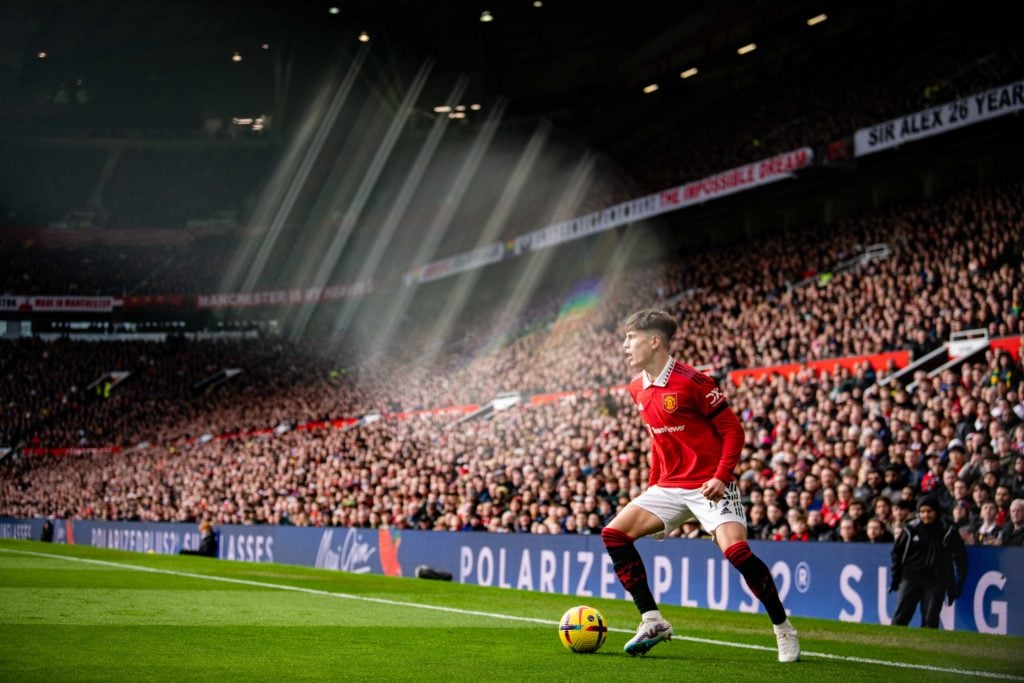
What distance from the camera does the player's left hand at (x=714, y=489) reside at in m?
6.72

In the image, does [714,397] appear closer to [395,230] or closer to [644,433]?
[644,433]

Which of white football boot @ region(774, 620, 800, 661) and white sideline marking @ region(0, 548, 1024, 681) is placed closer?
white sideline marking @ region(0, 548, 1024, 681)

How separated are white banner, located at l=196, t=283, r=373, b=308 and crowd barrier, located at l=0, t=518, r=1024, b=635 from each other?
2803cm

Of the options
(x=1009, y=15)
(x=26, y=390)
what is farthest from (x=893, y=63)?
(x=26, y=390)

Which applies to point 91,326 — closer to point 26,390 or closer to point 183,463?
point 26,390

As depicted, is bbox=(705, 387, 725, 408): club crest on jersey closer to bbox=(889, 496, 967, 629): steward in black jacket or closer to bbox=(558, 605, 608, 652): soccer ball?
bbox=(558, 605, 608, 652): soccer ball

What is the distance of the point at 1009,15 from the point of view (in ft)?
104

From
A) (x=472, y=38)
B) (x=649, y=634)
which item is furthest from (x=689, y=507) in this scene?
(x=472, y=38)

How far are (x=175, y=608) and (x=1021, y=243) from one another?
17271mm

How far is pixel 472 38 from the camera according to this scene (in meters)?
52.0

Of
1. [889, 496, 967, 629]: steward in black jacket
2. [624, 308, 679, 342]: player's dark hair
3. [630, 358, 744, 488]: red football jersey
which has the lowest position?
[889, 496, 967, 629]: steward in black jacket

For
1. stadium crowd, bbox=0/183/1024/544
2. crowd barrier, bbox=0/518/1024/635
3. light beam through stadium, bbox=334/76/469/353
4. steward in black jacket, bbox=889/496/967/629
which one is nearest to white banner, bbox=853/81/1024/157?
stadium crowd, bbox=0/183/1024/544

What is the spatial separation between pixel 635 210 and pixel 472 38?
2006cm

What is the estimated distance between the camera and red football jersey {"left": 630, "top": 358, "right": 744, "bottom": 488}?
7.01 m
